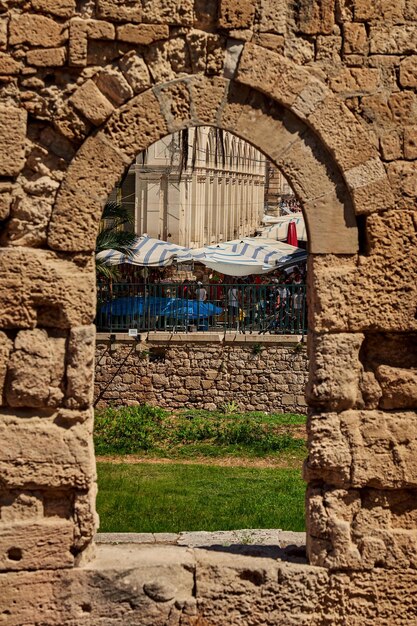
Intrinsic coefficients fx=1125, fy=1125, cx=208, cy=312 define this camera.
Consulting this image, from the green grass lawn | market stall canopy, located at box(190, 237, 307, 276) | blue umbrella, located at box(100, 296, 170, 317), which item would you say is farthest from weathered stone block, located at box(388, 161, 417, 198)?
market stall canopy, located at box(190, 237, 307, 276)

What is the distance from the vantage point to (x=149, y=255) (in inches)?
928

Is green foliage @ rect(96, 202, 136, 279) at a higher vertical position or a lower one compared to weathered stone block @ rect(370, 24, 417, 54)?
lower

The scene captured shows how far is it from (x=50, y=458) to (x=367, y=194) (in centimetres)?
254

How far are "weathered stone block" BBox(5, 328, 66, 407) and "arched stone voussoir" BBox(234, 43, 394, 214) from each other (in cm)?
202

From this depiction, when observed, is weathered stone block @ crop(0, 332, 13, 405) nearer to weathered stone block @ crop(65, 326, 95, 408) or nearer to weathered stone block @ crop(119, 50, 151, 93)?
weathered stone block @ crop(65, 326, 95, 408)

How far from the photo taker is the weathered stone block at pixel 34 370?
22.5ft

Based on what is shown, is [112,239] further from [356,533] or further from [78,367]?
[356,533]

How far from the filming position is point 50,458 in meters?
6.87

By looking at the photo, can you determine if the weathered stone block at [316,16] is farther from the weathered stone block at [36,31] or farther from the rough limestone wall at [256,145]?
the weathered stone block at [36,31]

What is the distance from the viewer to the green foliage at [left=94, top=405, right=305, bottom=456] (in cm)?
1809

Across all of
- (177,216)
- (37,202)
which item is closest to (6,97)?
(37,202)

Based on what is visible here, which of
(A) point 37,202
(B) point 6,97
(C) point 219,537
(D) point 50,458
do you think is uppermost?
(B) point 6,97

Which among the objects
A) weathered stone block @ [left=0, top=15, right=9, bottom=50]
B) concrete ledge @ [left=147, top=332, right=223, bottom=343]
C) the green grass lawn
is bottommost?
the green grass lawn

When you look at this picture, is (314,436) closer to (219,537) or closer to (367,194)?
(367,194)
